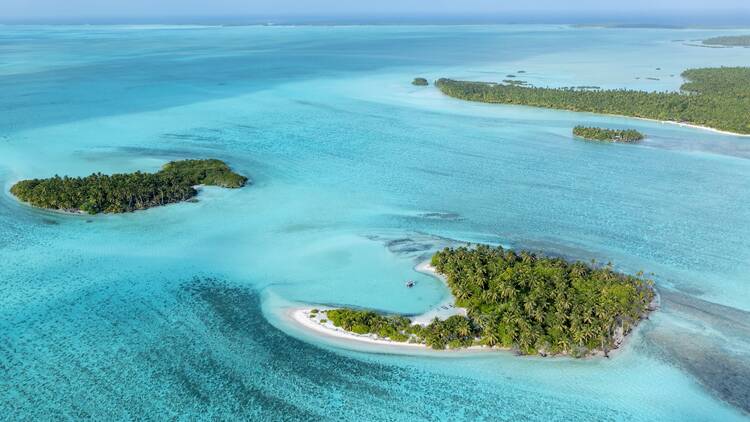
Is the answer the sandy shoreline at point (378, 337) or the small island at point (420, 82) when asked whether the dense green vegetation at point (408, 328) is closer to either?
the sandy shoreline at point (378, 337)

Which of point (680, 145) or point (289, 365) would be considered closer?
point (289, 365)

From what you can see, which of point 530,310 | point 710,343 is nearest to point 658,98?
point 710,343

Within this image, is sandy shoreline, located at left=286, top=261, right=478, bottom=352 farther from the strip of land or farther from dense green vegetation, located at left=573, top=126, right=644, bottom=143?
dense green vegetation, located at left=573, top=126, right=644, bottom=143

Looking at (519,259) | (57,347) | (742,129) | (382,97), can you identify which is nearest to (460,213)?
(519,259)

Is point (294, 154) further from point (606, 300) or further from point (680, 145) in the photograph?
point (680, 145)

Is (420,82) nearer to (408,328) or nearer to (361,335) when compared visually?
(408,328)

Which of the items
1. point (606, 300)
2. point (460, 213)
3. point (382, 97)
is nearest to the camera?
point (606, 300)
